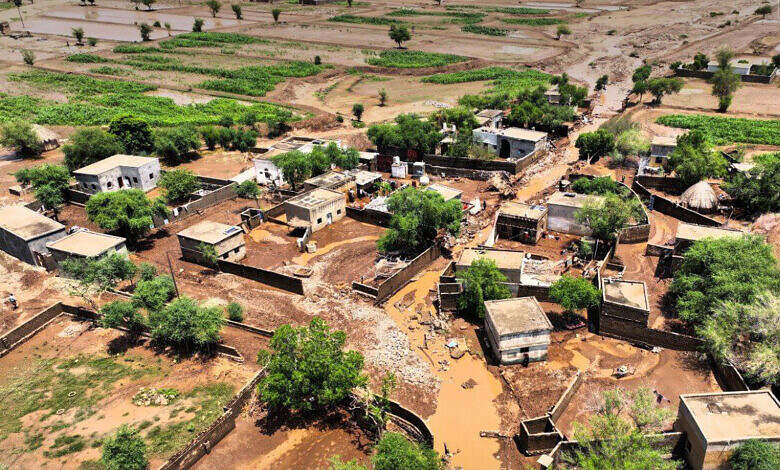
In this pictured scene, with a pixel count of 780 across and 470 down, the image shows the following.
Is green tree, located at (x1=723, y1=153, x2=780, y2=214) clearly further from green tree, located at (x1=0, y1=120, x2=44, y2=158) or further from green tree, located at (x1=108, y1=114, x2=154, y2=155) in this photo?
green tree, located at (x1=0, y1=120, x2=44, y2=158)

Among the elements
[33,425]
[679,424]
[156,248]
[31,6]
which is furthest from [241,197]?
[31,6]

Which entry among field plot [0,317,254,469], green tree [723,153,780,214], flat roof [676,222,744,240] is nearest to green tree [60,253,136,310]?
field plot [0,317,254,469]

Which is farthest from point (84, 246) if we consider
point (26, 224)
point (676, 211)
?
point (676, 211)

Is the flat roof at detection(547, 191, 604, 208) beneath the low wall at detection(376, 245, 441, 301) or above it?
above

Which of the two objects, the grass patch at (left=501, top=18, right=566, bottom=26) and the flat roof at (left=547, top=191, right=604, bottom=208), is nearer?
the flat roof at (left=547, top=191, right=604, bottom=208)

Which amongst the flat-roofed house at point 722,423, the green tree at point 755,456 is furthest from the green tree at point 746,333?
the green tree at point 755,456

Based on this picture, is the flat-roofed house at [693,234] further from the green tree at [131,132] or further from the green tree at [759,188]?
the green tree at [131,132]
